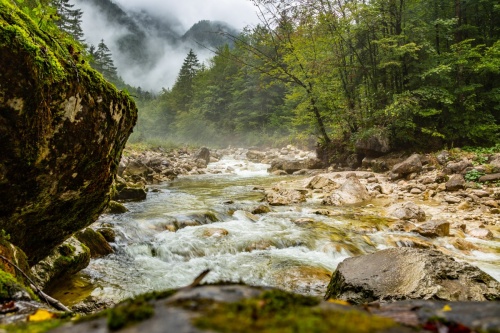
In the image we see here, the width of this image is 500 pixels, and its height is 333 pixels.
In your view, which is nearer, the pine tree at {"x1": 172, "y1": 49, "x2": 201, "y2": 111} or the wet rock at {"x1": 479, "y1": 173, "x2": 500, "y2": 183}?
the wet rock at {"x1": 479, "y1": 173, "x2": 500, "y2": 183}

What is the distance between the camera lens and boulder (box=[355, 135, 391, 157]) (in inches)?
636

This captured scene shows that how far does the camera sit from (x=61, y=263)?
14.2 feet

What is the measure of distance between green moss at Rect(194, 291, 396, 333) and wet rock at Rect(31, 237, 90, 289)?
3966mm

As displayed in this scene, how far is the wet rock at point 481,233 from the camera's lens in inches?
263

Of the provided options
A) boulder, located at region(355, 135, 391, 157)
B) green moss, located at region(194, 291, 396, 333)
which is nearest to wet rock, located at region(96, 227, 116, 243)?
green moss, located at region(194, 291, 396, 333)

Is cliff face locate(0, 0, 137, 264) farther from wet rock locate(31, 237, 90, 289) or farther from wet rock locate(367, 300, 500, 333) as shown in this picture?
wet rock locate(367, 300, 500, 333)

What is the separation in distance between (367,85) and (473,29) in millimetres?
5917

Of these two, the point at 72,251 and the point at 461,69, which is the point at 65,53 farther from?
the point at 461,69

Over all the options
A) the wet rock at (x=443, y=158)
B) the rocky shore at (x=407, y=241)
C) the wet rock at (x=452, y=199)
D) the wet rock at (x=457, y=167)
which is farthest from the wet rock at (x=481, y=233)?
the wet rock at (x=443, y=158)

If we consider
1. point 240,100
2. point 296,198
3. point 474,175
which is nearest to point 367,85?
point 474,175

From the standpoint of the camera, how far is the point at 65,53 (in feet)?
9.90

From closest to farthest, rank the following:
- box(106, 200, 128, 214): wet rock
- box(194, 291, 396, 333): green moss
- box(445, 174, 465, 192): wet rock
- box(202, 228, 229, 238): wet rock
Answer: box(194, 291, 396, 333): green moss < box(202, 228, 229, 238): wet rock < box(106, 200, 128, 214): wet rock < box(445, 174, 465, 192): wet rock

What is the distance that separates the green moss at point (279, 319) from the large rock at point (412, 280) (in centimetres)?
260

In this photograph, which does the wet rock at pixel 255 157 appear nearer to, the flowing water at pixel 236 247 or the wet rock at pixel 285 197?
the wet rock at pixel 285 197
